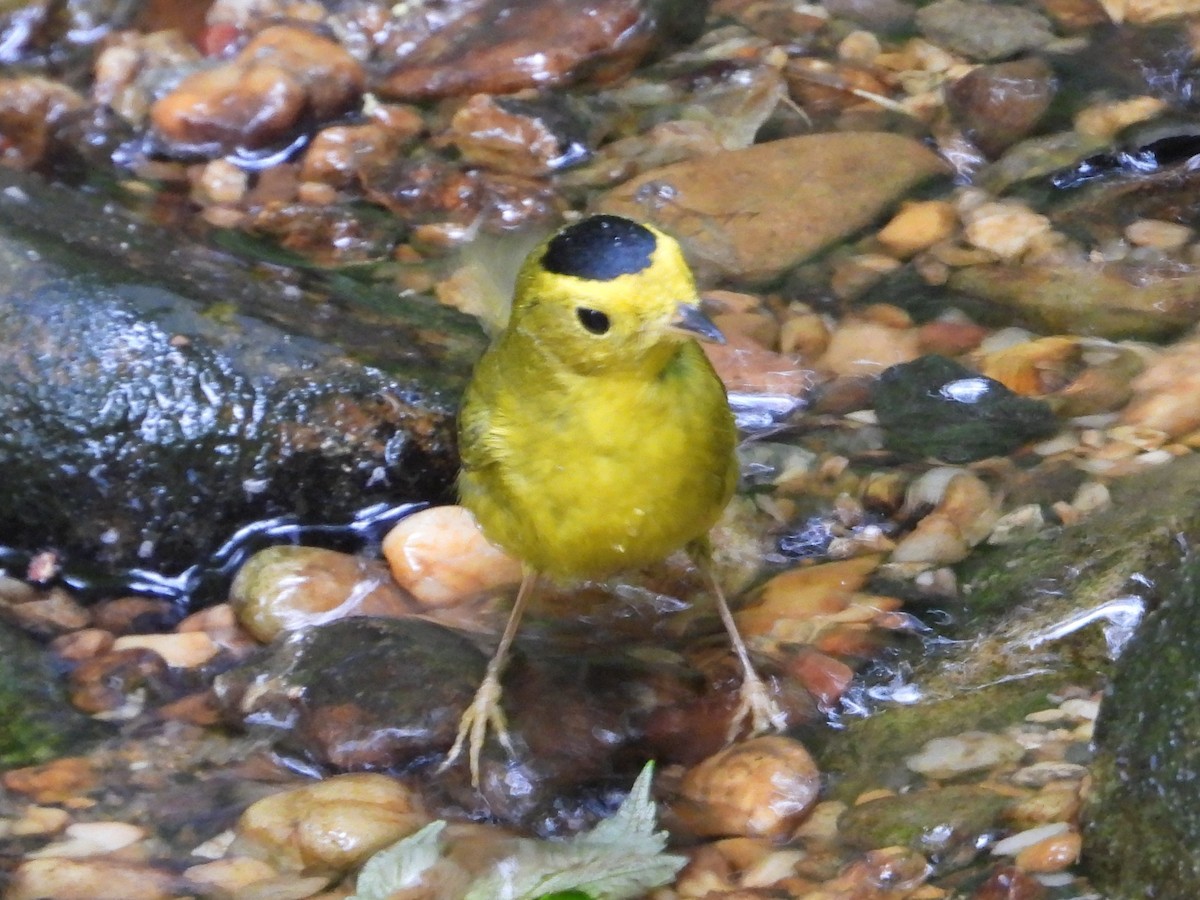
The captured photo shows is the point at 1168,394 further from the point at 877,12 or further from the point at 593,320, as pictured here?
the point at 877,12

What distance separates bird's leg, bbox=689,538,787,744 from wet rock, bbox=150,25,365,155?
13.1 ft

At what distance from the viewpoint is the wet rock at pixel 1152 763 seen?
2.76m

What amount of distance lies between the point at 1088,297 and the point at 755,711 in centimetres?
251

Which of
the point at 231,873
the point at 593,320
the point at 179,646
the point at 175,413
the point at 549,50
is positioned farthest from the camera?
the point at 549,50

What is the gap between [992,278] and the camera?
601 cm

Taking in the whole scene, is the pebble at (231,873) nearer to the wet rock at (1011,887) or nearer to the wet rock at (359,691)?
the wet rock at (359,691)

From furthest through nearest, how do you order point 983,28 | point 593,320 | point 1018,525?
point 983,28, point 1018,525, point 593,320

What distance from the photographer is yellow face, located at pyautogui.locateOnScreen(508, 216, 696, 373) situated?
148 inches

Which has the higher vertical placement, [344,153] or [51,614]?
[344,153]

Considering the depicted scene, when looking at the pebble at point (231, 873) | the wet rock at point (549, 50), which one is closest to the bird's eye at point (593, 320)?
the pebble at point (231, 873)

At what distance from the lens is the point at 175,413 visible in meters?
5.27

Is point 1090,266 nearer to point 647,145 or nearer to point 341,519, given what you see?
point 647,145

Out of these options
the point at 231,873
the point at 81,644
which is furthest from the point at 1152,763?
the point at 81,644

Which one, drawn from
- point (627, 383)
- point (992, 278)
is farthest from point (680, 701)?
point (992, 278)
